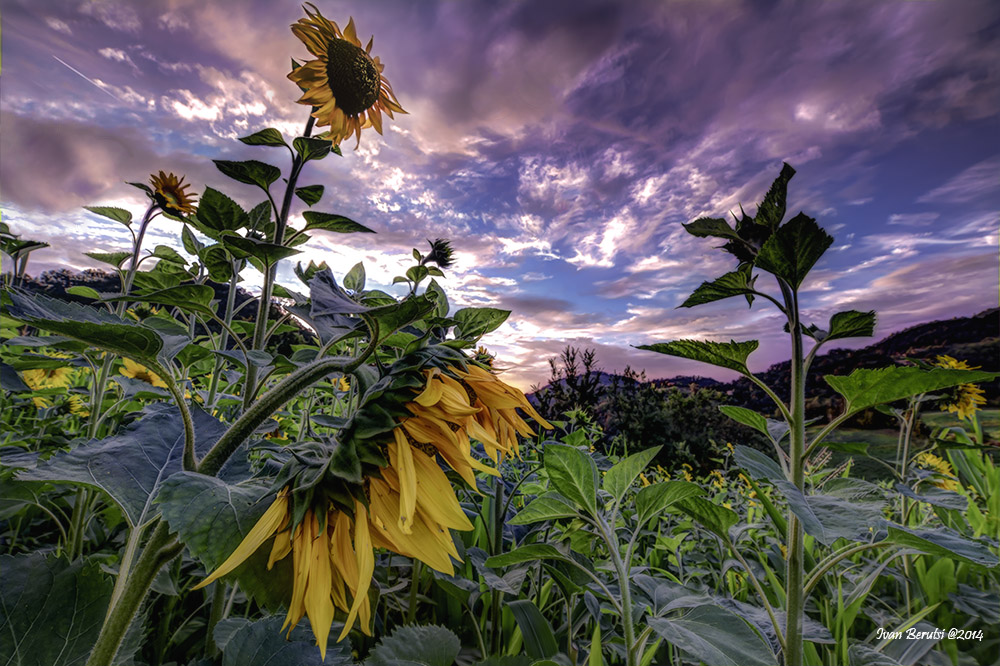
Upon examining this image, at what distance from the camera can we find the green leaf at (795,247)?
1.74ft

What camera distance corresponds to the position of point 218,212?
68 cm

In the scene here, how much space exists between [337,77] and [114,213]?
2.59 feet

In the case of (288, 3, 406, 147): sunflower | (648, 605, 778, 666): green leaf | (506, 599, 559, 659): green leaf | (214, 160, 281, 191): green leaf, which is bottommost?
(506, 599, 559, 659): green leaf

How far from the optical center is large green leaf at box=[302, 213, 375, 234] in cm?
68

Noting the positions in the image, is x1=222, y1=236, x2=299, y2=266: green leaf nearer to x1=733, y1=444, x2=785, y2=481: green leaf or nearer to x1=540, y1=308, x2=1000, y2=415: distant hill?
x1=733, y1=444, x2=785, y2=481: green leaf

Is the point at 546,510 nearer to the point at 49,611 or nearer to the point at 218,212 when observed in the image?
the point at 49,611

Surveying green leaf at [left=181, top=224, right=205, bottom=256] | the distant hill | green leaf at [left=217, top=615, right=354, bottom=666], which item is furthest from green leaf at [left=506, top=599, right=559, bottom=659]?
the distant hill

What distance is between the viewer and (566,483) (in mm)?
566

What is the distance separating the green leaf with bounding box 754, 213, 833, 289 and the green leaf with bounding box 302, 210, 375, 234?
55 cm

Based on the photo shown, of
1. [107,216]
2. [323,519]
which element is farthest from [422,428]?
[107,216]

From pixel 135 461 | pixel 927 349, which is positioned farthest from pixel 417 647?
pixel 927 349

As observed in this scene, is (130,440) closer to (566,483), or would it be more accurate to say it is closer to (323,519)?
→ (323,519)

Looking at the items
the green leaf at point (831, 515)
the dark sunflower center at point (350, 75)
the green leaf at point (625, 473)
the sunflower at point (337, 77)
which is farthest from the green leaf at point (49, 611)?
the dark sunflower center at point (350, 75)

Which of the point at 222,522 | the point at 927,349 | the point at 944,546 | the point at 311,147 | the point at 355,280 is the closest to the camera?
the point at 222,522
